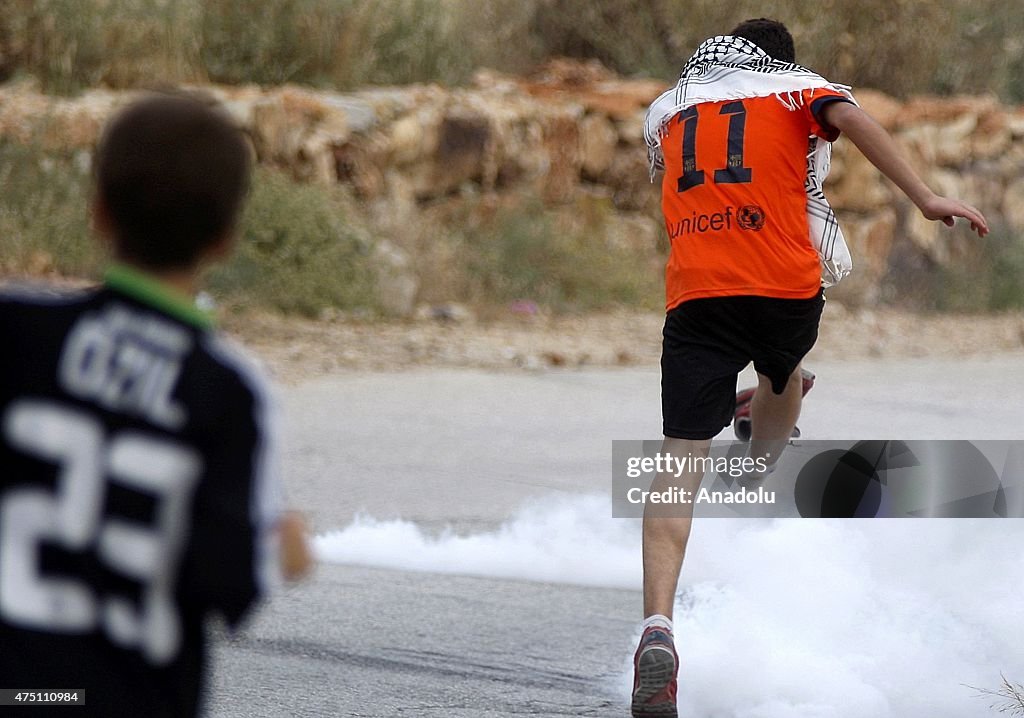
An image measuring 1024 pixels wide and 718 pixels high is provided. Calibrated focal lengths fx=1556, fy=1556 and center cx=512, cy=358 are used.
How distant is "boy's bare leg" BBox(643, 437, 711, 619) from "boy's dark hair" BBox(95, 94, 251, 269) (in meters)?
2.10

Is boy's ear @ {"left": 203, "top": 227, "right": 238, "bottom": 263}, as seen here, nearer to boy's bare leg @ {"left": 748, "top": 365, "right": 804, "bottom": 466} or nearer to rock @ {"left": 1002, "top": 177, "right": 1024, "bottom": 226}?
boy's bare leg @ {"left": 748, "top": 365, "right": 804, "bottom": 466}

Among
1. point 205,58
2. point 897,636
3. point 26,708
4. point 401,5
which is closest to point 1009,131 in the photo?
point 401,5

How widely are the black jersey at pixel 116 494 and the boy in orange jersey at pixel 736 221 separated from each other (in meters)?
2.14

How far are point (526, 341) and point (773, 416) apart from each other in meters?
5.64

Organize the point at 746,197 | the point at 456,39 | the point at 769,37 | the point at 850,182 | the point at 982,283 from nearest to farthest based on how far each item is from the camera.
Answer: the point at 746,197 → the point at 769,37 → the point at 982,283 → the point at 850,182 → the point at 456,39

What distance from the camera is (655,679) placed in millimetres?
3498

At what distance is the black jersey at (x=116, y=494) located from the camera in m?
1.76

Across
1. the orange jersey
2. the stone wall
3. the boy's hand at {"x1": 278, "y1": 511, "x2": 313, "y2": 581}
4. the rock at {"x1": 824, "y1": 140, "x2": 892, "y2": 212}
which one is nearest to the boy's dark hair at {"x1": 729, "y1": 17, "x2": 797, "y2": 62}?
the orange jersey

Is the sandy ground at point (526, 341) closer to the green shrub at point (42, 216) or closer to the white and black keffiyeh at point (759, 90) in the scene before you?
the green shrub at point (42, 216)

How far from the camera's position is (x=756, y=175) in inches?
155

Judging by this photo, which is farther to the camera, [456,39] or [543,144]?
[456,39]

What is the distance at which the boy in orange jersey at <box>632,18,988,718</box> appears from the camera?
12.6ft

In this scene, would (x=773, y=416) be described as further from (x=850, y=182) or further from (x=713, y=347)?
(x=850, y=182)

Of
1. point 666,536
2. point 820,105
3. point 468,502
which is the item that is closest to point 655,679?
point 666,536
